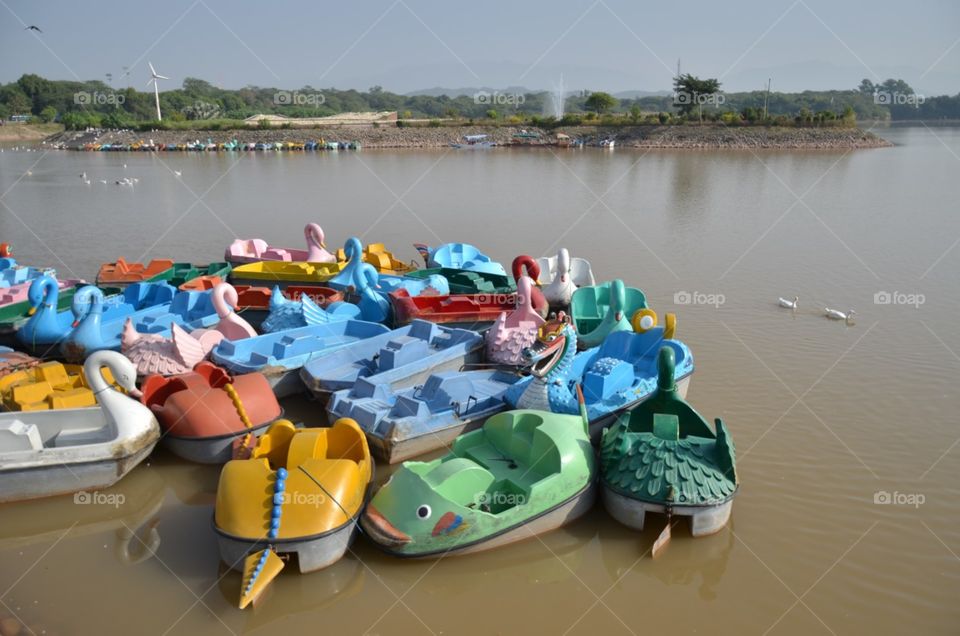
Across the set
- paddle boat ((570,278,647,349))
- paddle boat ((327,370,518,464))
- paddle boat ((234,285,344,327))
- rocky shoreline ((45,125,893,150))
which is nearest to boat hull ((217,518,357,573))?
paddle boat ((327,370,518,464))

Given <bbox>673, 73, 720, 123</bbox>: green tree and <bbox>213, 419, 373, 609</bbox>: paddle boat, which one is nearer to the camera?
<bbox>213, 419, 373, 609</bbox>: paddle boat

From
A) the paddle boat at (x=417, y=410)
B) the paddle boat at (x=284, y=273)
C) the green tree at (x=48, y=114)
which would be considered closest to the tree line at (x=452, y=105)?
the green tree at (x=48, y=114)

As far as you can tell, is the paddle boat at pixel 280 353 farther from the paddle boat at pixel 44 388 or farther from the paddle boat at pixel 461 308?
the paddle boat at pixel 44 388

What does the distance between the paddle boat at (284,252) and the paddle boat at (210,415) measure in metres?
7.23

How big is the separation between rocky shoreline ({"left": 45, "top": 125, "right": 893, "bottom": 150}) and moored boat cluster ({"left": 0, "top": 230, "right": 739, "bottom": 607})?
48.2 metres

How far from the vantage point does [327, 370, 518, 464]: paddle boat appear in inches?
313

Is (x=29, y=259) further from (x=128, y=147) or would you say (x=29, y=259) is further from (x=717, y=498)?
(x=128, y=147)

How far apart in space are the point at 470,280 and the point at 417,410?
19.9 feet

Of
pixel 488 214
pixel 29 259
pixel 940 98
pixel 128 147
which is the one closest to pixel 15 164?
pixel 128 147

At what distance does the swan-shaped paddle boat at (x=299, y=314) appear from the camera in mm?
11102

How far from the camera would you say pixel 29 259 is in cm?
1903

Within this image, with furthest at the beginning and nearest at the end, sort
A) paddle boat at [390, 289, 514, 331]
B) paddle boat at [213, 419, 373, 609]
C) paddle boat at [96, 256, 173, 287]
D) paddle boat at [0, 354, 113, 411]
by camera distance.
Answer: paddle boat at [96, 256, 173, 287] < paddle boat at [390, 289, 514, 331] < paddle boat at [0, 354, 113, 411] < paddle boat at [213, 419, 373, 609]

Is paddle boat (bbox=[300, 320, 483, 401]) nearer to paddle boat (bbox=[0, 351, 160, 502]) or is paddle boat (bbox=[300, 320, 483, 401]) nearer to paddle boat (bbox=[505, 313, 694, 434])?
paddle boat (bbox=[505, 313, 694, 434])

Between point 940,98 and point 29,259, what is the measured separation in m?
129
